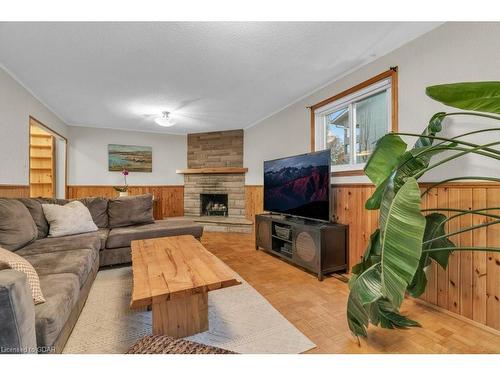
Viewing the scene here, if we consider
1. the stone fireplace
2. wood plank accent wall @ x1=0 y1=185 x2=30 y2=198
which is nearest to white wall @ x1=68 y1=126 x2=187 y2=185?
the stone fireplace

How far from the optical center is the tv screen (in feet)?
8.47

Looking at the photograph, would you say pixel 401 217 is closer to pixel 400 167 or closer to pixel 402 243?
pixel 402 243

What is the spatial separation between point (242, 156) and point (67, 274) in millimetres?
3998

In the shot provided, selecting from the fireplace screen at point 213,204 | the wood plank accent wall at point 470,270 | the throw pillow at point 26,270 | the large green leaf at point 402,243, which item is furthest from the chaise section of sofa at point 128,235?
the large green leaf at point 402,243

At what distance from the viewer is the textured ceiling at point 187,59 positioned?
192 cm

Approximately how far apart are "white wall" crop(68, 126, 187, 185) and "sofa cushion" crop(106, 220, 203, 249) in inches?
105

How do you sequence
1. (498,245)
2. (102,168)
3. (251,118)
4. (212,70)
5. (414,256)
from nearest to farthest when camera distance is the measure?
(414,256)
(498,245)
(212,70)
(251,118)
(102,168)

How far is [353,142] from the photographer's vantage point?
9.12 feet

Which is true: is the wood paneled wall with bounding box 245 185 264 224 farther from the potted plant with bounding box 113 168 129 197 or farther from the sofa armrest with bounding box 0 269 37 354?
the sofa armrest with bounding box 0 269 37 354

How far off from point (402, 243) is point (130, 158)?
5.66 m

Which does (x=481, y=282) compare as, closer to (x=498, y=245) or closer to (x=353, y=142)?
A: (x=498, y=245)

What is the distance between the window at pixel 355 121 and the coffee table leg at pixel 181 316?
2003 millimetres

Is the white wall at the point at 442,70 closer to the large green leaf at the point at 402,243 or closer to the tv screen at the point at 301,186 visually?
the tv screen at the point at 301,186
